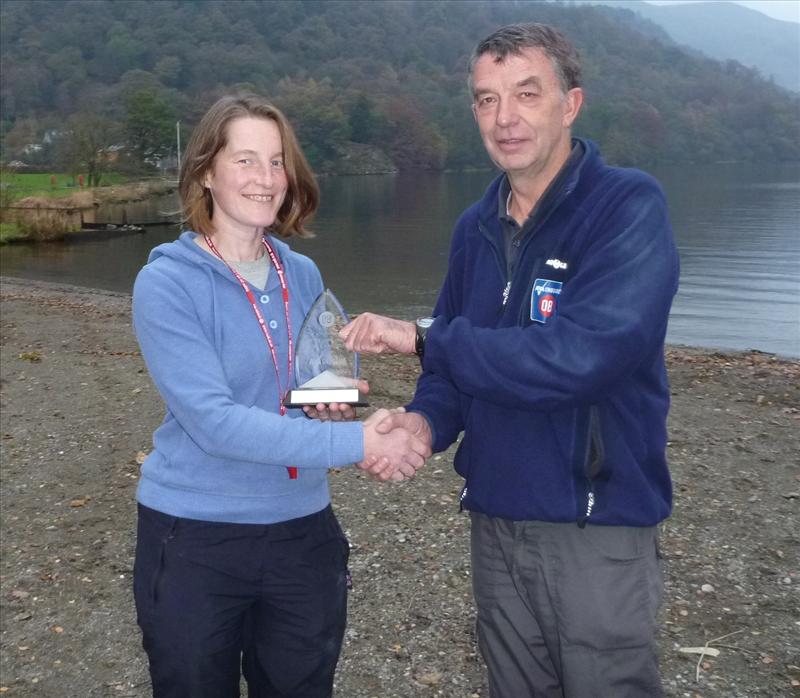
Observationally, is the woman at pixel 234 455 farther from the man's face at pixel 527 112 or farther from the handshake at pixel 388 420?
the man's face at pixel 527 112

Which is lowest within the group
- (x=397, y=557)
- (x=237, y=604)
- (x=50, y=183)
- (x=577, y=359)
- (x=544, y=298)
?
(x=50, y=183)

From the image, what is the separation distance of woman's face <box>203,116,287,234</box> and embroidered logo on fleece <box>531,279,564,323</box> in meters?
0.94

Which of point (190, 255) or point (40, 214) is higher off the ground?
point (190, 255)

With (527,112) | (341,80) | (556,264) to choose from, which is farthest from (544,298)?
(341,80)

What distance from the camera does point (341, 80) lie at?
146125 mm

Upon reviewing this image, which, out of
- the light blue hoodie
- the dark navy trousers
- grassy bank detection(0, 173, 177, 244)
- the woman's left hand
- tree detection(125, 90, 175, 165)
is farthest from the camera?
tree detection(125, 90, 175, 165)

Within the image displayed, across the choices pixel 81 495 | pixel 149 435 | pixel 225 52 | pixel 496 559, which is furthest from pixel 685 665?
pixel 225 52

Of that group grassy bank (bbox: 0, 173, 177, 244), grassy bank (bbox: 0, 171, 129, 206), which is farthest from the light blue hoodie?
grassy bank (bbox: 0, 171, 129, 206)

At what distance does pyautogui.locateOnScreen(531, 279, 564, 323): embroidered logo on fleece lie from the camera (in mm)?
2553

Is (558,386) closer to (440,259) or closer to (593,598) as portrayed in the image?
(593,598)

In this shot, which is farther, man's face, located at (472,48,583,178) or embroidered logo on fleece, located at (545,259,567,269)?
man's face, located at (472,48,583,178)

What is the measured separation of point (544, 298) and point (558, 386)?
35 cm

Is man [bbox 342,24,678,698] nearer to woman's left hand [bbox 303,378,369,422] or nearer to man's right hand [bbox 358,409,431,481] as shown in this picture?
man's right hand [bbox 358,409,431,481]

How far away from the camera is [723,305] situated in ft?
84.6
